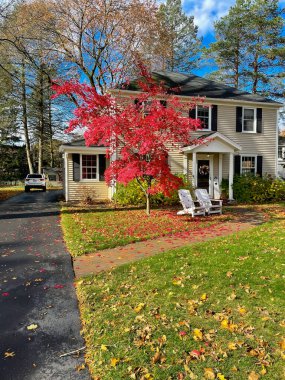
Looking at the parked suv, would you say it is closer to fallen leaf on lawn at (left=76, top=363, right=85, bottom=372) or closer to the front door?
the front door

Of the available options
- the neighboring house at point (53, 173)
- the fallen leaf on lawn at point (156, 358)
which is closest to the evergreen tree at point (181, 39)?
the neighboring house at point (53, 173)

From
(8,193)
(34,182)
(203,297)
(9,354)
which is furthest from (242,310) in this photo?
(34,182)

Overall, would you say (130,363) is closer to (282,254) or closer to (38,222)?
(282,254)

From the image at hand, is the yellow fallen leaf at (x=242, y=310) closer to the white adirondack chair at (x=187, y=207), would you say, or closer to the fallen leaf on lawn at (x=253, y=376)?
the fallen leaf on lawn at (x=253, y=376)

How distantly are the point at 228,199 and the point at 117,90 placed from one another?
8070 mm

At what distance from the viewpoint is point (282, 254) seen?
568cm

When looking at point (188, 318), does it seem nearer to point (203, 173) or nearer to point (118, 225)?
point (118, 225)

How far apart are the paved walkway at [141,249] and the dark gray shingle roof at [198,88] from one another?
9457 millimetres

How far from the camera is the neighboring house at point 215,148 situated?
48.6 ft

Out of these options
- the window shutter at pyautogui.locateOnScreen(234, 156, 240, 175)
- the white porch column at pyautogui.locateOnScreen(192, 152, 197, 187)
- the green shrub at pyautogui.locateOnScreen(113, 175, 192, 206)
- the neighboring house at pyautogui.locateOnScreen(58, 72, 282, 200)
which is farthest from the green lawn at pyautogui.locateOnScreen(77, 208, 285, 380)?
the window shutter at pyautogui.locateOnScreen(234, 156, 240, 175)

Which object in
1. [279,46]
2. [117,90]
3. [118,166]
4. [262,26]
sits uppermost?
[262,26]

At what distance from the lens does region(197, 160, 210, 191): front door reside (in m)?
15.9

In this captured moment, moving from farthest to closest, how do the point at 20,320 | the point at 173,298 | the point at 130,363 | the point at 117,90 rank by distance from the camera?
the point at 117,90 → the point at 173,298 → the point at 20,320 → the point at 130,363

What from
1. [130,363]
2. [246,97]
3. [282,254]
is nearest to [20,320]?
[130,363]
